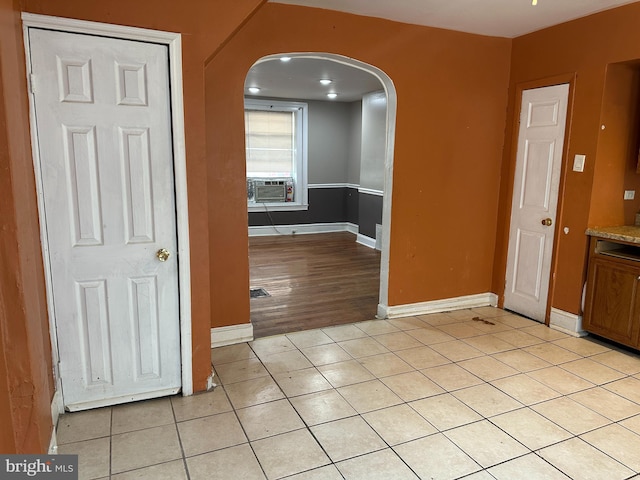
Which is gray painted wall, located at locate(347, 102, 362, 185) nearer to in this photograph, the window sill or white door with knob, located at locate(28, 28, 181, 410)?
the window sill

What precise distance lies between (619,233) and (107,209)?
3.56 meters

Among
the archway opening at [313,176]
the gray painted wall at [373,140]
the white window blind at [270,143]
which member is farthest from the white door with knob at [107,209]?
the white window blind at [270,143]

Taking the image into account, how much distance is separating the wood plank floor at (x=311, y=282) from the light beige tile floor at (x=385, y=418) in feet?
1.64

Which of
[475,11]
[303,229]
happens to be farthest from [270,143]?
[475,11]

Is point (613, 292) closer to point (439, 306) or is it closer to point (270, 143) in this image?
point (439, 306)

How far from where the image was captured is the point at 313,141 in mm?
8047

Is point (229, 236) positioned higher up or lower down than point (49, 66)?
lower down

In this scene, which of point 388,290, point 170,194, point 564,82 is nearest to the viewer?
point 170,194

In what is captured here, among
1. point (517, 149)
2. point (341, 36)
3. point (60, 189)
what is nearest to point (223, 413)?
point (60, 189)

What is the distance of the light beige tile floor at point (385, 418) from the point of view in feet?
6.60

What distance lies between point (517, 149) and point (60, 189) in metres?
3.70

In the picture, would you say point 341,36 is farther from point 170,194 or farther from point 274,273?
point 274,273

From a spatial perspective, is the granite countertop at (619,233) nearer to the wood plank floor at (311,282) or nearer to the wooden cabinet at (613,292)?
the wooden cabinet at (613,292)

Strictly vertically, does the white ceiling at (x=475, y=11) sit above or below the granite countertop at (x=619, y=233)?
above
